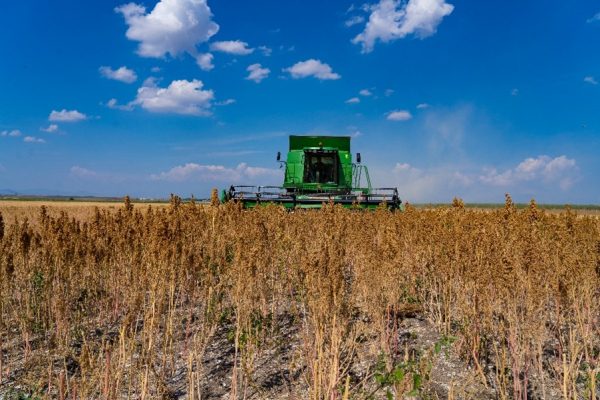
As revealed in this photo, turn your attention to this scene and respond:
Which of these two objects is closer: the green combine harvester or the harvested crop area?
the harvested crop area

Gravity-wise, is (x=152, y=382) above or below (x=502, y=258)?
below

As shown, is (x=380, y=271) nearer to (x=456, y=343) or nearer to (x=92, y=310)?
(x=456, y=343)

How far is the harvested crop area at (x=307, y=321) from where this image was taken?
3.49 metres

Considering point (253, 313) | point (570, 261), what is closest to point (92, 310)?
point (253, 313)

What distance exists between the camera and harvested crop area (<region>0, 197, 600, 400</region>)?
349cm

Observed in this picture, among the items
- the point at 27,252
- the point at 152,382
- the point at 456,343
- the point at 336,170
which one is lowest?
the point at 152,382

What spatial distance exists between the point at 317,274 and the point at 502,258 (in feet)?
5.85

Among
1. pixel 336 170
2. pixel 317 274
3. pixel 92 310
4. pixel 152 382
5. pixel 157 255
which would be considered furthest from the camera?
pixel 336 170

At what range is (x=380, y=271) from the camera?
4543mm

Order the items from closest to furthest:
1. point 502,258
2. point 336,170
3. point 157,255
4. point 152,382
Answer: point 502,258 → point 152,382 → point 157,255 → point 336,170

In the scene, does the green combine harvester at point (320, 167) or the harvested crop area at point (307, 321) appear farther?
the green combine harvester at point (320, 167)

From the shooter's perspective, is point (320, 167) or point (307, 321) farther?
point (320, 167)

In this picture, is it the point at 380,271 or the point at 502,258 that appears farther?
the point at 380,271

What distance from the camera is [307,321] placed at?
528cm
